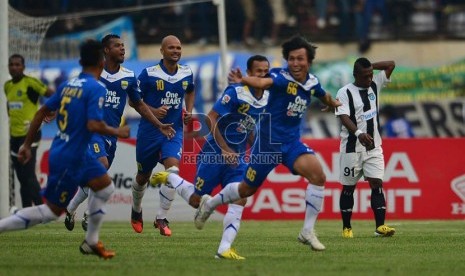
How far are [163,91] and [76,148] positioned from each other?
182 inches

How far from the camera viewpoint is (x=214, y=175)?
15.2m

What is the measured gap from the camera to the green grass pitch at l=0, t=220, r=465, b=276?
12.5 meters

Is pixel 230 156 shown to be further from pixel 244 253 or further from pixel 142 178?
pixel 142 178

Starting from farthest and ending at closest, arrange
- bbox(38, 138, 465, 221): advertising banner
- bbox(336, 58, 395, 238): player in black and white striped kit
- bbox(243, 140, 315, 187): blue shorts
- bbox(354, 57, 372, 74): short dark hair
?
bbox(38, 138, 465, 221): advertising banner → bbox(336, 58, 395, 238): player in black and white striped kit → bbox(354, 57, 372, 74): short dark hair → bbox(243, 140, 315, 187): blue shorts

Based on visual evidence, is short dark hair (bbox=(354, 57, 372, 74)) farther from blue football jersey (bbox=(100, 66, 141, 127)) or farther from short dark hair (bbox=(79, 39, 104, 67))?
short dark hair (bbox=(79, 39, 104, 67))

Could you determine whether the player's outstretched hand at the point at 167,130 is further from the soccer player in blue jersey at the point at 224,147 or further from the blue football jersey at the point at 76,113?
the blue football jersey at the point at 76,113

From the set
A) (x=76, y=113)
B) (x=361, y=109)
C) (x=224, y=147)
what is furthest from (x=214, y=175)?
(x=361, y=109)

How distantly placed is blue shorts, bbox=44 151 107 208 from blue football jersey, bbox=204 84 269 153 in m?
2.66

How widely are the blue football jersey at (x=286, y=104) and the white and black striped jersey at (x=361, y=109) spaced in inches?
145

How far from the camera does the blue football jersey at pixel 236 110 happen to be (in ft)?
50.0

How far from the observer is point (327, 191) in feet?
76.9

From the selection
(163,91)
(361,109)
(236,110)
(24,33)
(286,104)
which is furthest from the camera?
(24,33)

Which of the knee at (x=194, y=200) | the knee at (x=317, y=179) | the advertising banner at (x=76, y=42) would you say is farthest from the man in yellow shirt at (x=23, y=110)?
the advertising banner at (x=76, y=42)

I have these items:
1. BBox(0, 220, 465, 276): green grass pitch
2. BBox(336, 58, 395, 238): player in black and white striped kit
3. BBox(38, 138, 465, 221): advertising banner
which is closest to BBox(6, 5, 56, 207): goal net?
BBox(38, 138, 465, 221): advertising banner
